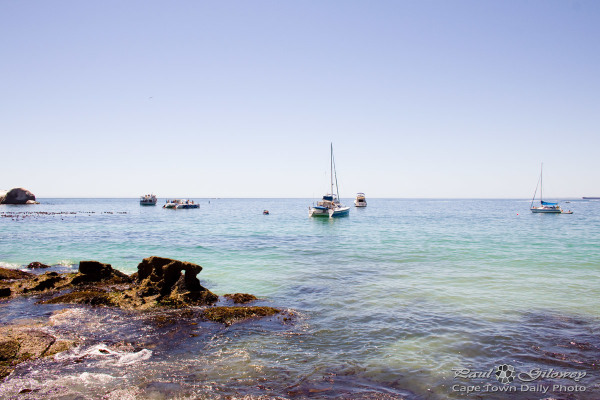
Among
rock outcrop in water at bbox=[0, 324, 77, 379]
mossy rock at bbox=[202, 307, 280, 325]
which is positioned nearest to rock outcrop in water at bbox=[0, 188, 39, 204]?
rock outcrop in water at bbox=[0, 324, 77, 379]

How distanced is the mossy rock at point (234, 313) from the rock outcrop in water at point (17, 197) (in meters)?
164

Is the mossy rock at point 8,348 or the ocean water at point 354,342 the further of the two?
the mossy rock at point 8,348

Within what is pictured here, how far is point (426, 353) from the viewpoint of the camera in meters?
9.45

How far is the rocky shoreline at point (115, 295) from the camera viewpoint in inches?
373

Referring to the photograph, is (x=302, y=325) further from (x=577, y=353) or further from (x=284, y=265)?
(x=284, y=265)

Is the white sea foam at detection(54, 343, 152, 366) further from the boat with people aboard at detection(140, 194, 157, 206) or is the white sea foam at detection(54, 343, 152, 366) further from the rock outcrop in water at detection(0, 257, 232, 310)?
the boat with people aboard at detection(140, 194, 157, 206)

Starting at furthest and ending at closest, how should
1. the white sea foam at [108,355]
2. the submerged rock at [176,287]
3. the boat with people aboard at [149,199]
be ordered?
the boat with people aboard at [149,199] → the submerged rock at [176,287] → the white sea foam at [108,355]

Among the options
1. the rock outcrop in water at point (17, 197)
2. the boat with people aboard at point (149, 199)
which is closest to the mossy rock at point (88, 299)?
the boat with people aboard at point (149, 199)

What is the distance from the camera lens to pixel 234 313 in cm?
1228

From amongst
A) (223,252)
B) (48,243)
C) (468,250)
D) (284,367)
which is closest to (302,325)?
(284,367)

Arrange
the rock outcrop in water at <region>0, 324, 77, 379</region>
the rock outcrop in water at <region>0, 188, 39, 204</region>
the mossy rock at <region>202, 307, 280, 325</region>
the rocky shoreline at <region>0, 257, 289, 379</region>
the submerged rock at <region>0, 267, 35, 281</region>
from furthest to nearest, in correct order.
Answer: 1. the rock outcrop in water at <region>0, 188, 39, 204</region>
2. the submerged rock at <region>0, 267, 35, 281</region>
3. the mossy rock at <region>202, 307, 280, 325</region>
4. the rocky shoreline at <region>0, 257, 289, 379</region>
5. the rock outcrop in water at <region>0, 324, 77, 379</region>

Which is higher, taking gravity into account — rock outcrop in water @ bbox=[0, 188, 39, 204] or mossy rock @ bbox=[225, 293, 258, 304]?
rock outcrop in water @ bbox=[0, 188, 39, 204]

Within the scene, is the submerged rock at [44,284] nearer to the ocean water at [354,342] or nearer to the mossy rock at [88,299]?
the ocean water at [354,342]

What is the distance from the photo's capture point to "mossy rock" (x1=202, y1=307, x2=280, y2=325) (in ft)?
38.7
